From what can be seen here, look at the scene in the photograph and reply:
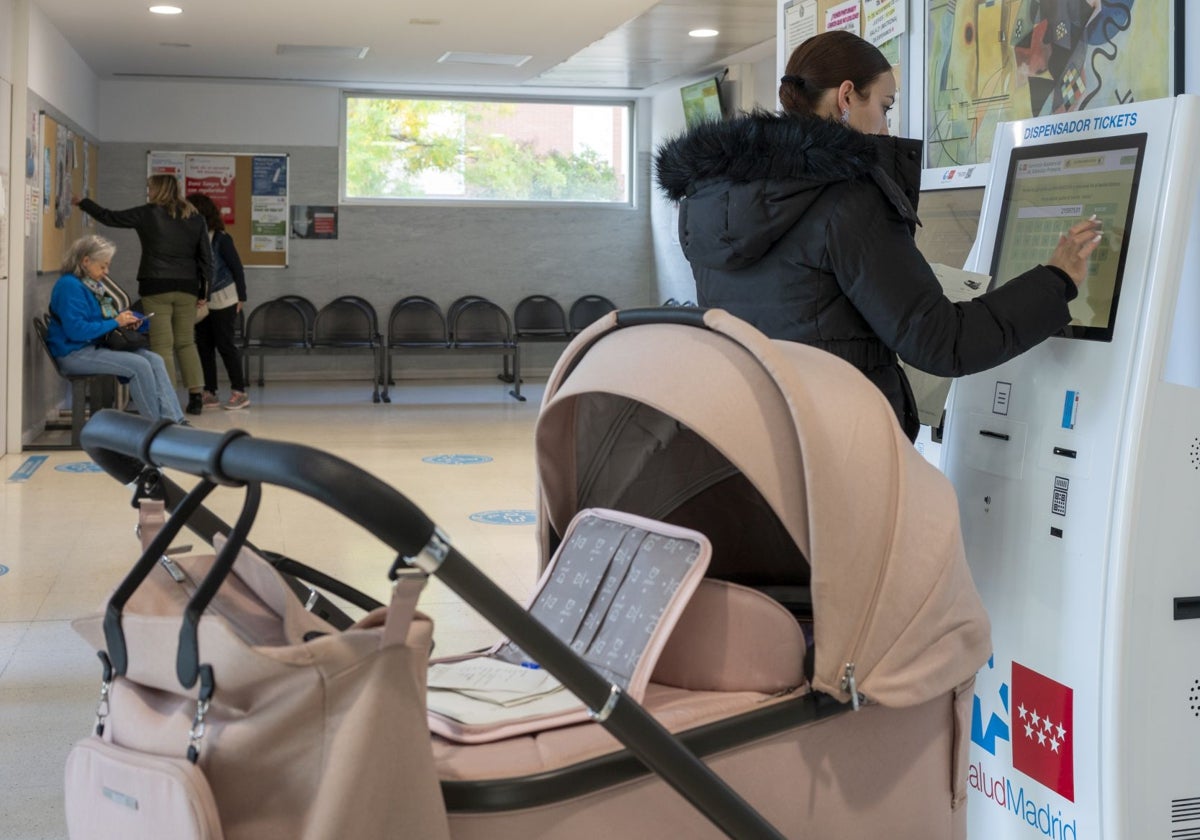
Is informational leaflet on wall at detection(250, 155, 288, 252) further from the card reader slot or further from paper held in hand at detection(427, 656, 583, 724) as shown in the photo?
the card reader slot

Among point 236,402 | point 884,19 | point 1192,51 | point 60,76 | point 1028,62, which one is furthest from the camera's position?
point 236,402

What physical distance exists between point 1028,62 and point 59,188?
27.4 feet

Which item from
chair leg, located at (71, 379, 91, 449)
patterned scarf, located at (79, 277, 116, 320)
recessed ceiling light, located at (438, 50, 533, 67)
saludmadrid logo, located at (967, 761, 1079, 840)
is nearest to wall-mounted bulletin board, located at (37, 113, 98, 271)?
patterned scarf, located at (79, 277, 116, 320)

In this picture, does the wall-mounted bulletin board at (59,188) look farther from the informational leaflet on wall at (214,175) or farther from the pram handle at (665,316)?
the pram handle at (665,316)

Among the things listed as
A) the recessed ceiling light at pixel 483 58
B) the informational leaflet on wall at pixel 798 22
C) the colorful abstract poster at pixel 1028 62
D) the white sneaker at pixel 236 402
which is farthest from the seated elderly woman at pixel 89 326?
the colorful abstract poster at pixel 1028 62

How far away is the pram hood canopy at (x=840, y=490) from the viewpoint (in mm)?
1720

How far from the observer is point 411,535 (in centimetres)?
125

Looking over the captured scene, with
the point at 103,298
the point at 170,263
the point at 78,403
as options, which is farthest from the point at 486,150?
the point at 78,403

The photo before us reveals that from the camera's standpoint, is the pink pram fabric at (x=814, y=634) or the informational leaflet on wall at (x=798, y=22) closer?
the pink pram fabric at (x=814, y=634)

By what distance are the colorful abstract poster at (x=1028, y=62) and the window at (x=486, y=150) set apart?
9.92 metres

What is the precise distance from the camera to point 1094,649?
2.20 meters

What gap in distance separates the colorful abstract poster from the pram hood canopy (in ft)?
4.10

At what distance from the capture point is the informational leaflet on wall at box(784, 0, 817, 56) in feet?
14.3

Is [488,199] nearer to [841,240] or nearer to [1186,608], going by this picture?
[841,240]
